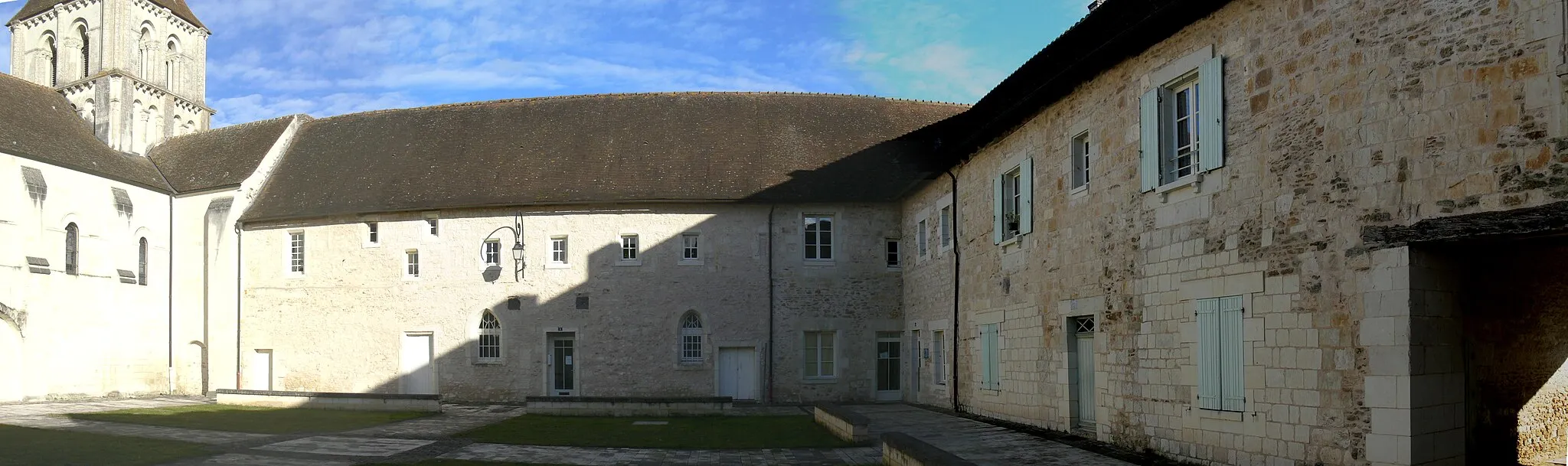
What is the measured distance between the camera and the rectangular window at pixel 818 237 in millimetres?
24672

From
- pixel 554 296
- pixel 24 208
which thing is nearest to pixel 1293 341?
pixel 554 296

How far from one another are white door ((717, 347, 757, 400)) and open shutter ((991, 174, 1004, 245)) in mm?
8863

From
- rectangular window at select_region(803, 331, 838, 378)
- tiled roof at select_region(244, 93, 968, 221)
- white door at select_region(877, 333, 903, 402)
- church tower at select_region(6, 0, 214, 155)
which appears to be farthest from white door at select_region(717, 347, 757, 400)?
church tower at select_region(6, 0, 214, 155)

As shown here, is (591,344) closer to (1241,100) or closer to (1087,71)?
(1087,71)

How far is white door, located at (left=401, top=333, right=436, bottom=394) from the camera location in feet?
84.3

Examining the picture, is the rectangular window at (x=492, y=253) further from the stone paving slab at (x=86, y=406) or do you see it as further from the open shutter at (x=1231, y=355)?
the open shutter at (x=1231, y=355)

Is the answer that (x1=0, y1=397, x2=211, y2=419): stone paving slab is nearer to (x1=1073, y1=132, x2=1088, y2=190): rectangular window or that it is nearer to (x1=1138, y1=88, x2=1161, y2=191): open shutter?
(x1=1073, y1=132, x2=1088, y2=190): rectangular window

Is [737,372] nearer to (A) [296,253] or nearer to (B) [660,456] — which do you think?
(A) [296,253]

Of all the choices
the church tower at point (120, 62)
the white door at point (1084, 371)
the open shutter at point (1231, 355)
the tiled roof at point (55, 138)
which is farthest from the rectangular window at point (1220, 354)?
the church tower at point (120, 62)

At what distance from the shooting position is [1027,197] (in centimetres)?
1527

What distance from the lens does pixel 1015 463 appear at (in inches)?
424

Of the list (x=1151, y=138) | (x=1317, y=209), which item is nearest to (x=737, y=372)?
(x=1151, y=138)

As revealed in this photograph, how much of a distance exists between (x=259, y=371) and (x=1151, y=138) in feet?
76.1

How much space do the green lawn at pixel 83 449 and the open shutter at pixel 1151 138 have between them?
10.7m
